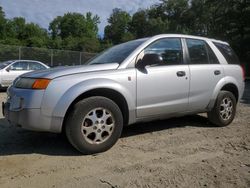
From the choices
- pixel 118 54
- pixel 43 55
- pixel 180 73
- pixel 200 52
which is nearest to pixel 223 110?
pixel 200 52

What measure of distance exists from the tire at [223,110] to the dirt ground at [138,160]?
22 centimetres

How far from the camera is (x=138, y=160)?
16.0 ft

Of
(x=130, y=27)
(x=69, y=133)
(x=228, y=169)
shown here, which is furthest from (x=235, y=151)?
(x=130, y=27)

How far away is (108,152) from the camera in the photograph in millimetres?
5250

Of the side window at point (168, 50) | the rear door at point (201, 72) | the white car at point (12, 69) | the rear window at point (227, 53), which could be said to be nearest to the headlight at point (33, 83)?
the side window at point (168, 50)

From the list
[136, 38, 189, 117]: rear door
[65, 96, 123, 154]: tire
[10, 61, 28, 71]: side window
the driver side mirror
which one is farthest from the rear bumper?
[10, 61, 28, 71]: side window

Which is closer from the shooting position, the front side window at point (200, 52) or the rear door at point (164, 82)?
Answer: the rear door at point (164, 82)

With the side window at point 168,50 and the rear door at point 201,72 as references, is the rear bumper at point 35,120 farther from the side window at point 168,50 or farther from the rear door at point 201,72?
the rear door at point 201,72

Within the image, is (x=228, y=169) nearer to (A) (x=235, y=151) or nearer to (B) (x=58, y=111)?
(A) (x=235, y=151)

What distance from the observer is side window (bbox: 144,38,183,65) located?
235 inches

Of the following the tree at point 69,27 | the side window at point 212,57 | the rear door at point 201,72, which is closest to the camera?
the rear door at point 201,72

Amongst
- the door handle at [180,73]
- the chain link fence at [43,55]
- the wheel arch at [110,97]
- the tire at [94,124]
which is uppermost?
the chain link fence at [43,55]

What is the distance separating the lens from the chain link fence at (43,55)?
26.8 m

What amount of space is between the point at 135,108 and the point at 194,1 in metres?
67.5
